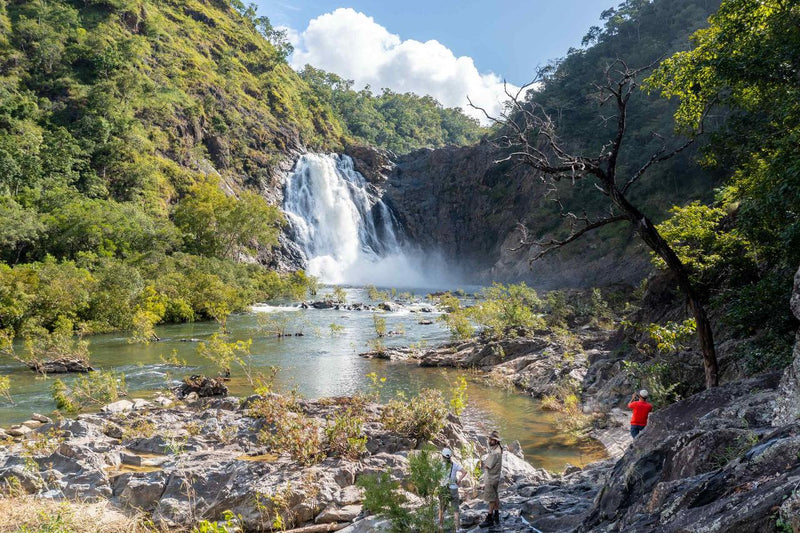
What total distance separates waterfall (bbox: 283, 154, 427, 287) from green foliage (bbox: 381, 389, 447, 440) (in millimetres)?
49166

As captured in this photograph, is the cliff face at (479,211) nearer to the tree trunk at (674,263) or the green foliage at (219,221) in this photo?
the green foliage at (219,221)

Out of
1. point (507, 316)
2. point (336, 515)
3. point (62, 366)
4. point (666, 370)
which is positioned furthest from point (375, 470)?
point (507, 316)

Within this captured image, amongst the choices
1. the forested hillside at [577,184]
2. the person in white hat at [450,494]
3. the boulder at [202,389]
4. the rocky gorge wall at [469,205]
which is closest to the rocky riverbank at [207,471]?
the person in white hat at [450,494]

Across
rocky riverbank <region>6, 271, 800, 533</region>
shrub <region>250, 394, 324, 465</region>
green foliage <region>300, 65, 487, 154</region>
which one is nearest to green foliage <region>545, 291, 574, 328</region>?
rocky riverbank <region>6, 271, 800, 533</region>

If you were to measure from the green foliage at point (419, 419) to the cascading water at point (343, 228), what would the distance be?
49133 millimetres

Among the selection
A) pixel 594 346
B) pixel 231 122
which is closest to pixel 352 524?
pixel 594 346

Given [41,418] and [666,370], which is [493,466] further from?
[41,418]

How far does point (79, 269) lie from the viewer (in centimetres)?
2747

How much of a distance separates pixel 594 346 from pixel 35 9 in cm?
6680

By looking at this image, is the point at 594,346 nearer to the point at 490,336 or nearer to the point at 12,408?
the point at 490,336

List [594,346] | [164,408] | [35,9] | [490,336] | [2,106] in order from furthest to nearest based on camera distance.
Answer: [35,9], [2,106], [490,336], [594,346], [164,408]

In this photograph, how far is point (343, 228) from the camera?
6106 cm

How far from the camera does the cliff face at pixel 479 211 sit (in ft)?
172

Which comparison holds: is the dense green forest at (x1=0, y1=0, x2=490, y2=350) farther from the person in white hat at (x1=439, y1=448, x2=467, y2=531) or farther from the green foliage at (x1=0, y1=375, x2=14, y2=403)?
the person in white hat at (x1=439, y1=448, x2=467, y2=531)
